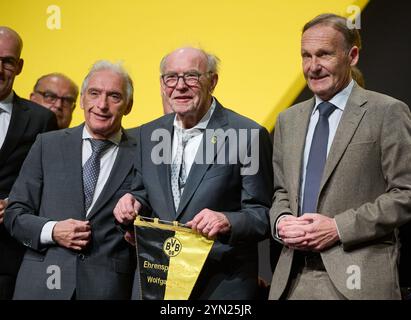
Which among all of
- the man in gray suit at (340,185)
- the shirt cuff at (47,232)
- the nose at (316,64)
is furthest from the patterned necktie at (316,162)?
the shirt cuff at (47,232)

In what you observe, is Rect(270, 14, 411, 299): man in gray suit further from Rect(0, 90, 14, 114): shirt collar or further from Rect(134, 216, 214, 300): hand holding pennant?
Rect(0, 90, 14, 114): shirt collar

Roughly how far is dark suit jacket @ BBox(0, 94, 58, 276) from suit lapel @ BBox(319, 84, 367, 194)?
152 cm

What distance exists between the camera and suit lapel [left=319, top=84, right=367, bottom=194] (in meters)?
2.75

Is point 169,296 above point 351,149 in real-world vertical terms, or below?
below

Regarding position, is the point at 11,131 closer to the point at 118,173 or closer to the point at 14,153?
the point at 14,153

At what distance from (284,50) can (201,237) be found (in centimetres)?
196

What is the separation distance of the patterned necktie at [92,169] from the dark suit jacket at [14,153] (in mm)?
418

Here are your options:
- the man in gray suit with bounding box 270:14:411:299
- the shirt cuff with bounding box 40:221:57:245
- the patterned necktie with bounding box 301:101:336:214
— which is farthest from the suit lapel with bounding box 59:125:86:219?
the patterned necktie with bounding box 301:101:336:214

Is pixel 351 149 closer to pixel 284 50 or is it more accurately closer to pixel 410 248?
pixel 410 248

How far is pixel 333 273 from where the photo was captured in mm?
2699

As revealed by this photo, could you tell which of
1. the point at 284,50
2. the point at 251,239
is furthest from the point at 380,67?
the point at 251,239

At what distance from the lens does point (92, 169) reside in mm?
3271

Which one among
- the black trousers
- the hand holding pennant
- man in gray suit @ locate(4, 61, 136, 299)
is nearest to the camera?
the hand holding pennant

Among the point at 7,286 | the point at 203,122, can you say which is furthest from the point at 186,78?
the point at 7,286
